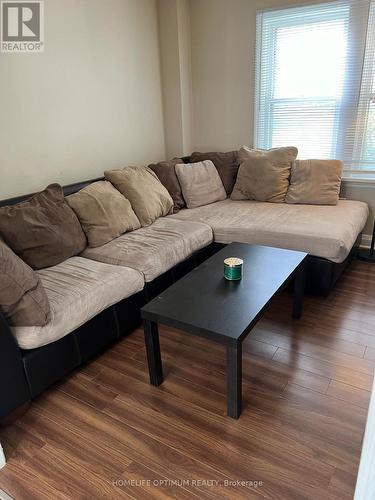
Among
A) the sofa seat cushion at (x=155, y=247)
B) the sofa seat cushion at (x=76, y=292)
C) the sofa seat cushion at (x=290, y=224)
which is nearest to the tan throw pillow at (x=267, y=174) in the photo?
the sofa seat cushion at (x=290, y=224)

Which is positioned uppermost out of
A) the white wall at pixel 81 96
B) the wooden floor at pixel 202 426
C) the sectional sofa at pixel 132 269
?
the white wall at pixel 81 96

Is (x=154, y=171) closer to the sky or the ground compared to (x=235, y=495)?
closer to the sky

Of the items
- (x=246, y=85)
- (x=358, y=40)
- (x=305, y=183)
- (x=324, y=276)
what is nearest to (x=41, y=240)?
(x=324, y=276)

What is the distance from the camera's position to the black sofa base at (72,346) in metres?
1.50

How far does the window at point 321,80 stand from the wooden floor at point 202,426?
6.19 feet

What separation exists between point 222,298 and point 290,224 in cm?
117

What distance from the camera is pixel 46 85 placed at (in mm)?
2533

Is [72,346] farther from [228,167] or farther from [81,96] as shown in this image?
[228,167]

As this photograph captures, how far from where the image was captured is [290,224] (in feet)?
8.45

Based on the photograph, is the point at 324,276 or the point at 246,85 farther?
the point at 246,85

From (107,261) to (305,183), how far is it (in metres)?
1.90

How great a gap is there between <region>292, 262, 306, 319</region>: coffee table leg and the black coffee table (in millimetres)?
15

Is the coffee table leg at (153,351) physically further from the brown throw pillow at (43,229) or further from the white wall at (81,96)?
the white wall at (81,96)

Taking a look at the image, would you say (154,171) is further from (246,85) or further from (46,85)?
(246,85)
